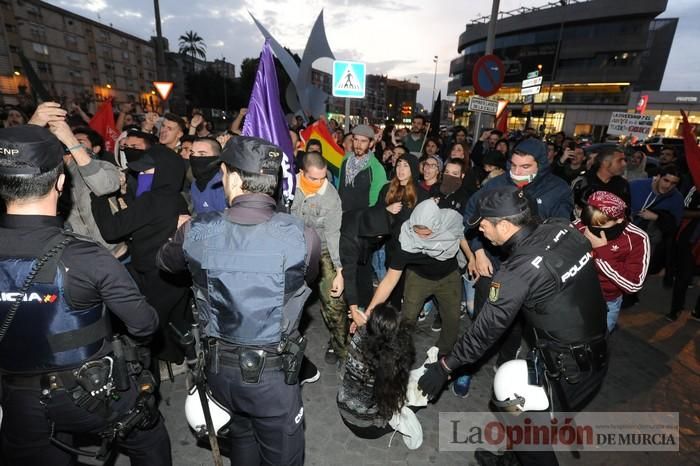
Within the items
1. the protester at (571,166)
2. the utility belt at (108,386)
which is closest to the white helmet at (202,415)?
the utility belt at (108,386)

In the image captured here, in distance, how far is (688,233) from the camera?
5.62 m

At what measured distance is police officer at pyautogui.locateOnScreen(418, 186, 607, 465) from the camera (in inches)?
87.8

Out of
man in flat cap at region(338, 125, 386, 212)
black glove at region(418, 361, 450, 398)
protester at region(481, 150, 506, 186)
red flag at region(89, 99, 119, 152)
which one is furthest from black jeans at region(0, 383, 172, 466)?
red flag at region(89, 99, 119, 152)

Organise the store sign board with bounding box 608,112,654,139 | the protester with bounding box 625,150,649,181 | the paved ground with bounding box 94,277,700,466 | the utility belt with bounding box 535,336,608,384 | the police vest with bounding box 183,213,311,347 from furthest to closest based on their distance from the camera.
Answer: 1. the store sign board with bounding box 608,112,654,139
2. the protester with bounding box 625,150,649,181
3. the paved ground with bounding box 94,277,700,466
4. the utility belt with bounding box 535,336,608,384
5. the police vest with bounding box 183,213,311,347

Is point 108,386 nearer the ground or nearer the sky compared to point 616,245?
nearer the ground

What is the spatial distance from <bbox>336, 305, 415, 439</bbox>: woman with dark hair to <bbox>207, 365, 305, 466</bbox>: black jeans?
2.43 feet

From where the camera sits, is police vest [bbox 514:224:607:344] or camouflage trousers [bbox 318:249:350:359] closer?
police vest [bbox 514:224:607:344]

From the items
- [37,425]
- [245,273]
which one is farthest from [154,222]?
[245,273]

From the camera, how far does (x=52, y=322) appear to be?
1.77 m

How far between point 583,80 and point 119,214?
64.8m

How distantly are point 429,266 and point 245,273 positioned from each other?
2.14 meters

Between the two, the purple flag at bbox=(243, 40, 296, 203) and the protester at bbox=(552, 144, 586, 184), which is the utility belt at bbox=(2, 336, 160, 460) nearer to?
the purple flag at bbox=(243, 40, 296, 203)

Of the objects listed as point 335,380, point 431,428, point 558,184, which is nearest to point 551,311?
point 431,428

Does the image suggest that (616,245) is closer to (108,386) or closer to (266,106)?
(266,106)
